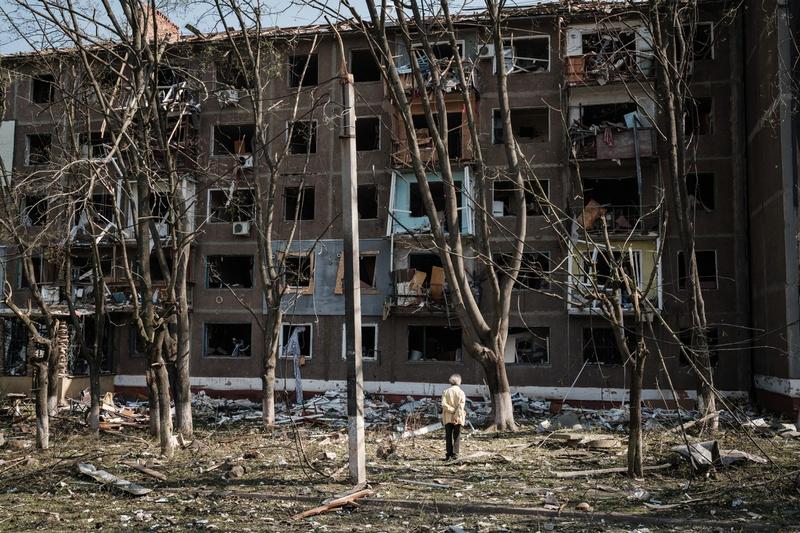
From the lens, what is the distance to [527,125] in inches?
1160

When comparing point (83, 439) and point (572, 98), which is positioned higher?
point (572, 98)

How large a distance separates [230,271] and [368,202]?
692cm

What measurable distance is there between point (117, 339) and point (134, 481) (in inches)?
822

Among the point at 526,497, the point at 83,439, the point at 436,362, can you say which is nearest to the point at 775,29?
the point at 436,362

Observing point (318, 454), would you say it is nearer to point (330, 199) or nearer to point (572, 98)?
point (330, 199)

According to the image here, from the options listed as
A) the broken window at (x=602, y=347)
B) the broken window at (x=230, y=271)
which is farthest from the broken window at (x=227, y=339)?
the broken window at (x=602, y=347)

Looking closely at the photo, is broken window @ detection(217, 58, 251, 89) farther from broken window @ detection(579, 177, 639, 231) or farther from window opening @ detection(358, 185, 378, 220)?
broken window @ detection(579, 177, 639, 231)

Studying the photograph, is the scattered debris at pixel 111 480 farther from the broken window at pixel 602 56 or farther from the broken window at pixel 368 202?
the broken window at pixel 602 56

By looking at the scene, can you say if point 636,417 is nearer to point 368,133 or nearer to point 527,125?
point 527,125

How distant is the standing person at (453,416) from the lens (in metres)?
13.3

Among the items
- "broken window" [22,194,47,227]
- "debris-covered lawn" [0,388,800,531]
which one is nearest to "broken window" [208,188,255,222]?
"broken window" [22,194,47,227]

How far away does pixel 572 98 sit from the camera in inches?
1075

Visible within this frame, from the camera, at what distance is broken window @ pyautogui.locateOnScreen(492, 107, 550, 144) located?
1118 inches

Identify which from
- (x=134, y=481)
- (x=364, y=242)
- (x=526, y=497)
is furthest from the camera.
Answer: (x=364, y=242)
